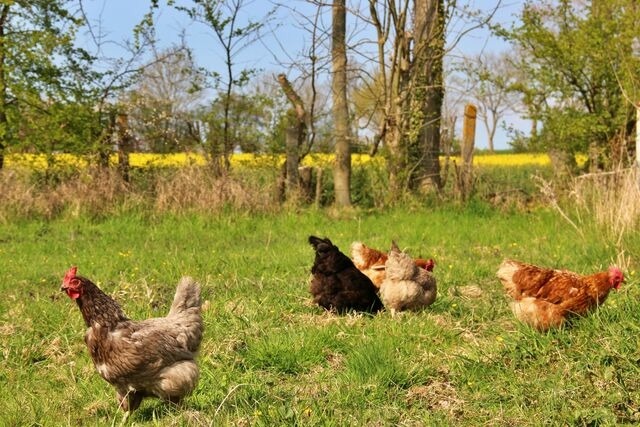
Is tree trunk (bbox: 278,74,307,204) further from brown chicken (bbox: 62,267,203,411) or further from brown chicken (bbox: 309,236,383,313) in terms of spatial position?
brown chicken (bbox: 62,267,203,411)

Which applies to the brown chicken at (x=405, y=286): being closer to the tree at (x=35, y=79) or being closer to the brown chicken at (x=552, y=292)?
the brown chicken at (x=552, y=292)

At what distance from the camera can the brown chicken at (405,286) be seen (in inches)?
253

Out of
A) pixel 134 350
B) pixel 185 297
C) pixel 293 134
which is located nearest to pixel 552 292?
pixel 185 297

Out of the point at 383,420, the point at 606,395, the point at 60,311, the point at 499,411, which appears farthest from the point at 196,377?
the point at 60,311

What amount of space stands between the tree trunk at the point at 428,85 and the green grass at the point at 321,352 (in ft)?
17.4

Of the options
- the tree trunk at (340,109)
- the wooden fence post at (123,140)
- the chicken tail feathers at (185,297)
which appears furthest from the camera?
the wooden fence post at (123,140)

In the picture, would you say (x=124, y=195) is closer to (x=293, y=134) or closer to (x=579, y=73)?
(x=293, y=134)

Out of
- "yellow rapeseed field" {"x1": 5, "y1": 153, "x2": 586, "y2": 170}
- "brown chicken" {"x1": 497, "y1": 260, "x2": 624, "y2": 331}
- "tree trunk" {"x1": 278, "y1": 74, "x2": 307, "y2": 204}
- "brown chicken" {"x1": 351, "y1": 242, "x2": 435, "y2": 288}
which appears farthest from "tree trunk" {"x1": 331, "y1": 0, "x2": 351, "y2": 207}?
"brown chicken" {"x1": 497, "y1": 260, "x2": 624, "y2": 331}

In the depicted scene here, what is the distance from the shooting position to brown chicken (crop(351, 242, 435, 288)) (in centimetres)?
743

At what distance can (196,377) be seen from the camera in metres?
4.15

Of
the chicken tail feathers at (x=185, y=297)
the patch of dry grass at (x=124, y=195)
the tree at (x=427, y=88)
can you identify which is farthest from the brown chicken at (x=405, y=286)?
the tree at (x=427, y=88)

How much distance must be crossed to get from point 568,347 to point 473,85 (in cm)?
1040

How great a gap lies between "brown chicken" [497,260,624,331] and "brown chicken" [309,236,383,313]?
4.37ft

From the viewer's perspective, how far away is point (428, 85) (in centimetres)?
1440
